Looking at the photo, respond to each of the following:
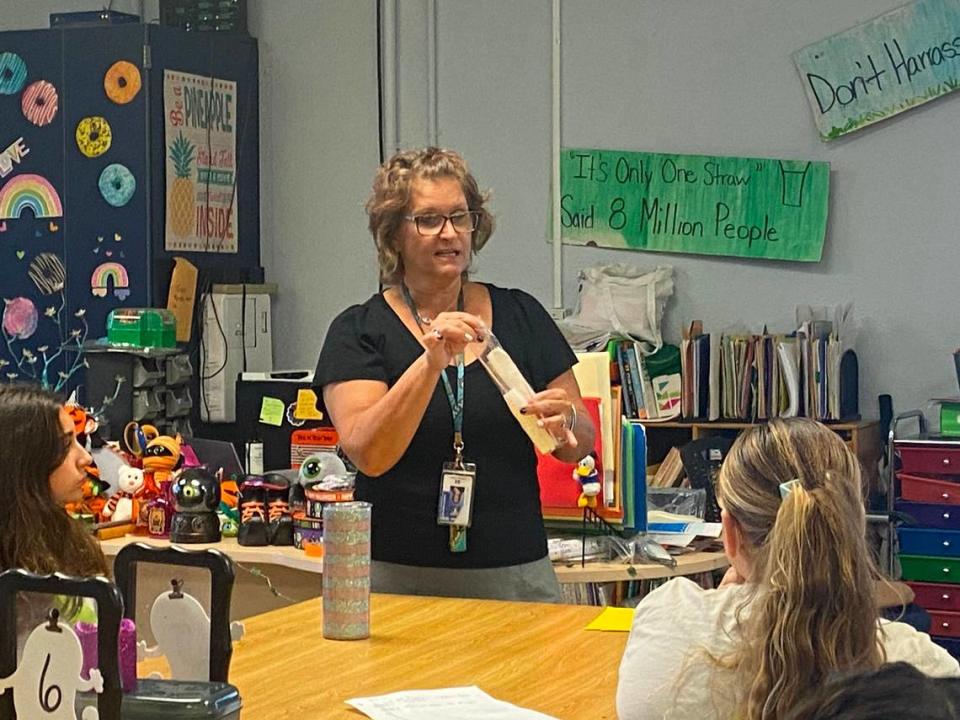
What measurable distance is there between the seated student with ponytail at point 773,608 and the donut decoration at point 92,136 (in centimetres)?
462

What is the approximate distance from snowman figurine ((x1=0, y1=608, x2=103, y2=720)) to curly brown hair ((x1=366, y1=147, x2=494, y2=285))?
4.62 ft

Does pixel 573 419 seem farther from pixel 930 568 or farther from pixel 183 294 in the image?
pixel 183 294

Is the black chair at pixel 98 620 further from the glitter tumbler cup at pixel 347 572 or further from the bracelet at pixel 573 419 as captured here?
the bracelet at pixel 573 419

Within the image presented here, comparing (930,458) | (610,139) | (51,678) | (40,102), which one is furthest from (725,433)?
(51,678)

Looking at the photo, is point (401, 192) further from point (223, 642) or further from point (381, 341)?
point (223, 642)

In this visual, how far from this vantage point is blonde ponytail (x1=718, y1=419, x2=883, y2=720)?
5.67ft

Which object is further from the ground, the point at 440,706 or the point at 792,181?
the point at 792,181

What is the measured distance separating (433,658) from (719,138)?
4.03 m

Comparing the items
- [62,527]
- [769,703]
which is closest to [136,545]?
[62,527]

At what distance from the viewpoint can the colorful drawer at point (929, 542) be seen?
5.12 metres

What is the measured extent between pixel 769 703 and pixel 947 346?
4.29 metres

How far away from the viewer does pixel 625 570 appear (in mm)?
3424

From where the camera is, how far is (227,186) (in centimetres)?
656

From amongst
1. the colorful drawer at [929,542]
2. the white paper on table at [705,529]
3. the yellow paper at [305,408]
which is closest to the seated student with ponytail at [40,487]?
the white paper on table at [705,529]
